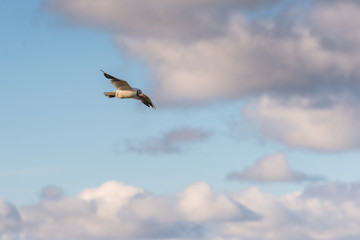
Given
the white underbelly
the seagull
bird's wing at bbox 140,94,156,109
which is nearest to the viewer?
the seagull

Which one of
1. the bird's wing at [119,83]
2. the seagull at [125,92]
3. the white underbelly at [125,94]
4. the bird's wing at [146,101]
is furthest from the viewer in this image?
the bird's wing at [146,101]

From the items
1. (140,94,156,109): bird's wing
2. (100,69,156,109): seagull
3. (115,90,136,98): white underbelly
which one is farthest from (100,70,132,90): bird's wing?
(140,94,156,109): bird's wing

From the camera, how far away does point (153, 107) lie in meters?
148

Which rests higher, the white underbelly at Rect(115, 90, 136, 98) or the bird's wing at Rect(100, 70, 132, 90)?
the bird's wing at Rect(100, 70, 132, 90)

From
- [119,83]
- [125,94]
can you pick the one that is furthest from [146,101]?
[119,83]

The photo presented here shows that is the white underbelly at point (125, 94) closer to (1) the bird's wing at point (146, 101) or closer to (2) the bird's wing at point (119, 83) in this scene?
(2) the bird's wing at point (119, 83)

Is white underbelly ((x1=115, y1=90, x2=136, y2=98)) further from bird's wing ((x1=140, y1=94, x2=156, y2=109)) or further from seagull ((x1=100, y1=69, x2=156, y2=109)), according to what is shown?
bird's wing ((x1=140, y1=94, x2=156, y2=109))

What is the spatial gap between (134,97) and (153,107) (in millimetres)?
4759

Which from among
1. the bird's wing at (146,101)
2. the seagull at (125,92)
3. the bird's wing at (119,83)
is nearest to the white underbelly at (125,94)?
the seagull at (125,92)

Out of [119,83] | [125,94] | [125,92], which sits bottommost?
[125,94]

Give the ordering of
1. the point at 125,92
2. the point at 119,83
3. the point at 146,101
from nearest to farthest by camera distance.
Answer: the point at 119,83 → the point at 125,92 → the point at 146,101

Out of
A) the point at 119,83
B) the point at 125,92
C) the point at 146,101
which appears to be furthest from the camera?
the point at 146,101

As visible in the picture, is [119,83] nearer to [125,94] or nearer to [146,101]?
[125,94]

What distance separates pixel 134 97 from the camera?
145250 millimetres
